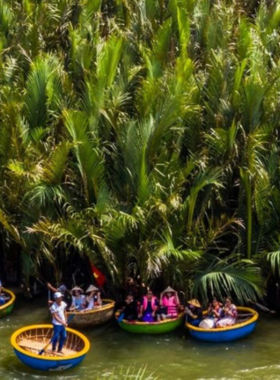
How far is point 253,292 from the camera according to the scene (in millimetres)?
14977

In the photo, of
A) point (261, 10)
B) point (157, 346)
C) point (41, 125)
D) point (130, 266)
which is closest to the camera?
point (157, 346)

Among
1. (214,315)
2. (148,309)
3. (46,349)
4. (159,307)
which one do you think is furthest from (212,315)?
(46,349)

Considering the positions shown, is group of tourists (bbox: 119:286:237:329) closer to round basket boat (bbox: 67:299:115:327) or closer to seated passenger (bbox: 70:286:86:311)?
round basket boat (bbox: 67:299:115:327)

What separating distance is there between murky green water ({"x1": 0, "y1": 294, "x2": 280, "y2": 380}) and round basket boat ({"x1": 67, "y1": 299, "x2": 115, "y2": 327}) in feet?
0.72

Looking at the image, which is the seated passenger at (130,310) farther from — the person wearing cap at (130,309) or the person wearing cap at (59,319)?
the person wearing cap at (59,319)

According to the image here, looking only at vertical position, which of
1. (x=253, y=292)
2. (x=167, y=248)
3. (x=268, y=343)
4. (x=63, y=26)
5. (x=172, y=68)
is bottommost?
(x=268, y=343)

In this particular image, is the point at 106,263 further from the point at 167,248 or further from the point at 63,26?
the point at 63,26

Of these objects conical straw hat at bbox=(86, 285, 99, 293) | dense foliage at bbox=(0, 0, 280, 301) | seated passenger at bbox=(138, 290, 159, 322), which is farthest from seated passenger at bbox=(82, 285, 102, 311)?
seated passenger at bbox=(138, 290, 159, 322)

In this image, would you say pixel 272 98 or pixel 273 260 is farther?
pixel 272 98

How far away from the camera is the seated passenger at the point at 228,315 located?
14.7 m

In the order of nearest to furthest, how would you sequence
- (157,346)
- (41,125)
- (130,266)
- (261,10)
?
(157,346) → (130,266) → (41,125) → (261,10)

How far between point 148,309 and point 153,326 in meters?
0.41

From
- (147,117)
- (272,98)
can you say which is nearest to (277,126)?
(272,98)

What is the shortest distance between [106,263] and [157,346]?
7.13 ft
